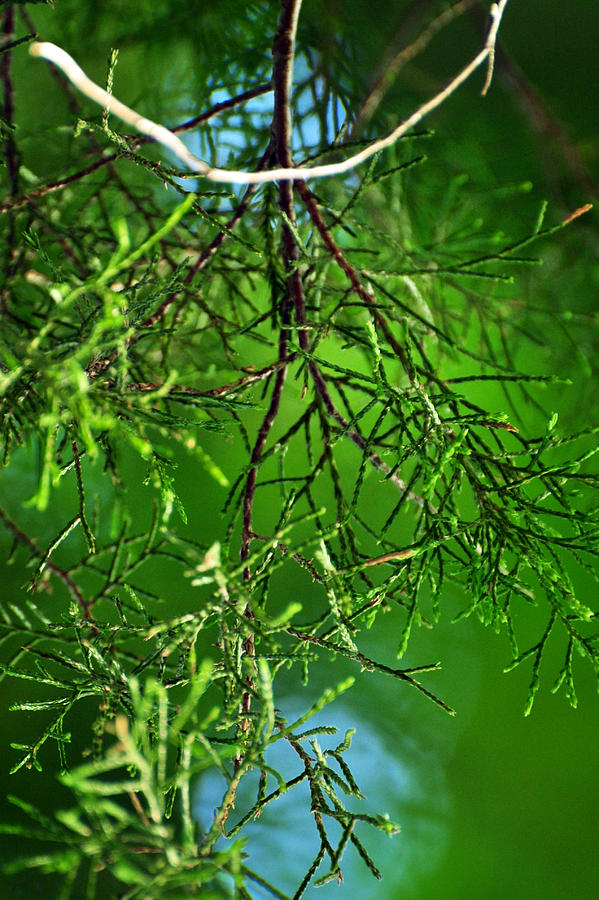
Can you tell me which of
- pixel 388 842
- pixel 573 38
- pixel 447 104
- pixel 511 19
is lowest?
pixel 388 842

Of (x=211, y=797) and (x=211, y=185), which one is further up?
(x=211, y=185)

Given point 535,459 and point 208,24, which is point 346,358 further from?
point 535,459

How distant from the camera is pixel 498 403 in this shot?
361 cm

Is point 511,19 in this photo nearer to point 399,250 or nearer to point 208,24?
point 208,24

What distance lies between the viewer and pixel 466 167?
173cm

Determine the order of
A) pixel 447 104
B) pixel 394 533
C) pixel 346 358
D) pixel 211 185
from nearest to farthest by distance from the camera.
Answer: pixel 211 185
pixel 447 104
pixel 346 358
pixel 394 533

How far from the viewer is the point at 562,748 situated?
4.21m

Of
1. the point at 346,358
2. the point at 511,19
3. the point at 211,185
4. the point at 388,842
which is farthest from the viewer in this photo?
the point at 388,842

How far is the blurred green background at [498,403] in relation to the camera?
1525mm

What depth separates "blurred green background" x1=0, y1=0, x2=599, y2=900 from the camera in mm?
1525

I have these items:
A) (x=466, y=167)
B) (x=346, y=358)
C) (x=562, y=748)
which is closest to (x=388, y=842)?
(x=562, y=748)

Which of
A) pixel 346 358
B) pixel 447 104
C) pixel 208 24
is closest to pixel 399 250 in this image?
pixel 208 24

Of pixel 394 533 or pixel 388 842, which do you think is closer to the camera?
pixel 394 533

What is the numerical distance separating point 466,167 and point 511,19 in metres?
1.41
